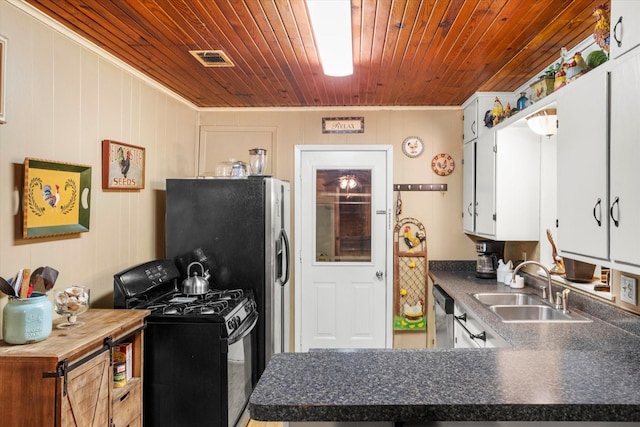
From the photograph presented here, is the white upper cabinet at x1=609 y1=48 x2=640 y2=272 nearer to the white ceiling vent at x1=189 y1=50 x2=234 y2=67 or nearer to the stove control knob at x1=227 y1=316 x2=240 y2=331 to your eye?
the stove control knob at x1=227 y1=316 x2=240 y2=331

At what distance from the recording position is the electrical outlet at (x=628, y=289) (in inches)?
78.2

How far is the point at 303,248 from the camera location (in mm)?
3885

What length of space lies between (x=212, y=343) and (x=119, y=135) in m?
1.42

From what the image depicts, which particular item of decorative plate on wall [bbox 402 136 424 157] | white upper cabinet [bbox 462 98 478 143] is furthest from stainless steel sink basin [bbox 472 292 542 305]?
decorative plate on wall [bbox 402 136 424 157]

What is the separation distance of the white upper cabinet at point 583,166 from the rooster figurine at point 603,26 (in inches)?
6.0

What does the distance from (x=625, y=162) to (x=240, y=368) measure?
7.17 ft

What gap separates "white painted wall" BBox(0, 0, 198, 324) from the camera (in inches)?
72.9


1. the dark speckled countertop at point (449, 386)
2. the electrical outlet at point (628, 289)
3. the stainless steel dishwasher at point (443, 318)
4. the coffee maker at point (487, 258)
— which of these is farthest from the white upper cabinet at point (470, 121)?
the dark speckled countertop at point (449, 386)

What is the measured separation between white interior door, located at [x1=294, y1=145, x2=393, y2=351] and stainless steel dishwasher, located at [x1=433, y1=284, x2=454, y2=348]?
53 cm

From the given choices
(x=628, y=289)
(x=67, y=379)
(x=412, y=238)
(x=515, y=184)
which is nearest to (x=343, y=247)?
(x=412, y=238)

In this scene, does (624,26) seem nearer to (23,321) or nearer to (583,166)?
(583,166)

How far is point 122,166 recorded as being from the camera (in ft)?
8.75

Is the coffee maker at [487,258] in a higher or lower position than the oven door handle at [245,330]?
higher

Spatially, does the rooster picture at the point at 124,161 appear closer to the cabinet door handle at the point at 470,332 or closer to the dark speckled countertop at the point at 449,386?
the dark speckled countertop at the point at 449,386
